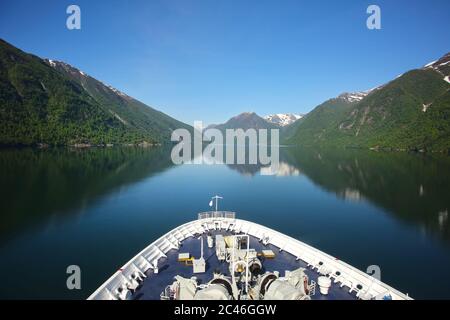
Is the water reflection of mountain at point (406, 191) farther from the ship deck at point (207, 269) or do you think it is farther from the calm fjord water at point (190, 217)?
the ship deck at point (207, 269)

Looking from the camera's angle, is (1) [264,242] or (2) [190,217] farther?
(2) [190,217]

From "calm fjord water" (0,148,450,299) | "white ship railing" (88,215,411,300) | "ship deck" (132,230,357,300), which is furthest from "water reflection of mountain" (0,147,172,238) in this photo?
"ship deck" (132,230,357,300)

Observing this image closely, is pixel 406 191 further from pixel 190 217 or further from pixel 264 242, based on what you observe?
pixel 264 242

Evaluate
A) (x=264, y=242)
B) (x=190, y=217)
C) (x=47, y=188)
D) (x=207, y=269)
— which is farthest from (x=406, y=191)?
(x=47, y=188)

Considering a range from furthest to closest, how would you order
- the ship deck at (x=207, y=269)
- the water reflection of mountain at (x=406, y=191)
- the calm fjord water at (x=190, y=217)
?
the water reflection of mountain at (x=406, y=191)
the calm fjord water at (x=190, y=217)
the ship deck at (x=207, y=269)

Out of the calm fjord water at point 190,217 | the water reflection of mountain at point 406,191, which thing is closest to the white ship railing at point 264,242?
the calm fjord water at point 190,217
